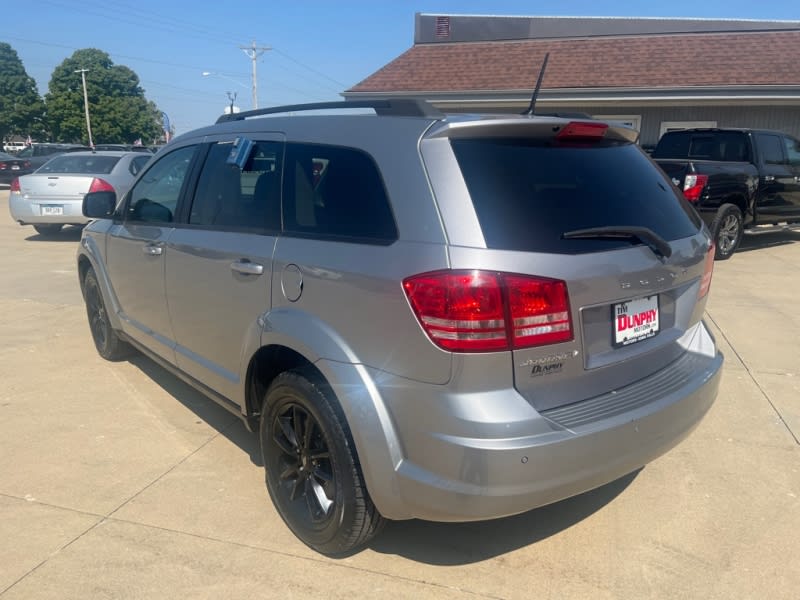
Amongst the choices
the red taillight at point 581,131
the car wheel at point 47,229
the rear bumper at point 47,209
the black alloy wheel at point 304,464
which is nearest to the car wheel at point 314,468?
the black alloy wheel at point 304,464

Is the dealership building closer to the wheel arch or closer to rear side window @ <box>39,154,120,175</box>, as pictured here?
rear side window @ <box>39,154,120,175</box>

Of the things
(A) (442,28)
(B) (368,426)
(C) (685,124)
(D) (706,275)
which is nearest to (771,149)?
(C) (685,124)

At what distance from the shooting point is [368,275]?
2.29 m

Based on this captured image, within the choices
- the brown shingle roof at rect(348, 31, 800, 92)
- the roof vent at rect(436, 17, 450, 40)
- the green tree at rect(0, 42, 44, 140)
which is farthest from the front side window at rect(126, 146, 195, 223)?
the green tree at rect(0, 42, 44, 140)

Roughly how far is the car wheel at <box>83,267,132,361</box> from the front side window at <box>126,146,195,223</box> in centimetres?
94

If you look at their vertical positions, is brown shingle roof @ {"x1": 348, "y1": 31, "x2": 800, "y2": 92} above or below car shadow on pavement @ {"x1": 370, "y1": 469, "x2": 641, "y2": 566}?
above

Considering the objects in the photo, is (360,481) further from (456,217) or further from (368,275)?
A: (456,217)

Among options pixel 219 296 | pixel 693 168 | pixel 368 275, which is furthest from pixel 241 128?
pixel 693 168

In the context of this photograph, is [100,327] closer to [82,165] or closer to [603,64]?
[82,165]

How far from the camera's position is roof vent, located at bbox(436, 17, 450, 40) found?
18188 mm

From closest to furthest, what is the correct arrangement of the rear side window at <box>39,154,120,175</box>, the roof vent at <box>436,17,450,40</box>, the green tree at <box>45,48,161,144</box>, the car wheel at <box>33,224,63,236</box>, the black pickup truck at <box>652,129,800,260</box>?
the black pickup truck at <box>652,129,800,260</box> < the rear side window at <box>39,154,120,175</box> < the car wheel at <box>33,224,63,236</box> < the roof vent at <box>436,17,450,40</box> < the green tree at <box>45,48,161,144</box>

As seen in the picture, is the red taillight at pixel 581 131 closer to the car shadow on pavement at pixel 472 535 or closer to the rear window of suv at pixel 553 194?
the rear window of suv at pixel 553 194

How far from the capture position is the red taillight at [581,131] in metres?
2.51

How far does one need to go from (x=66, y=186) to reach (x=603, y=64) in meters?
12.1
